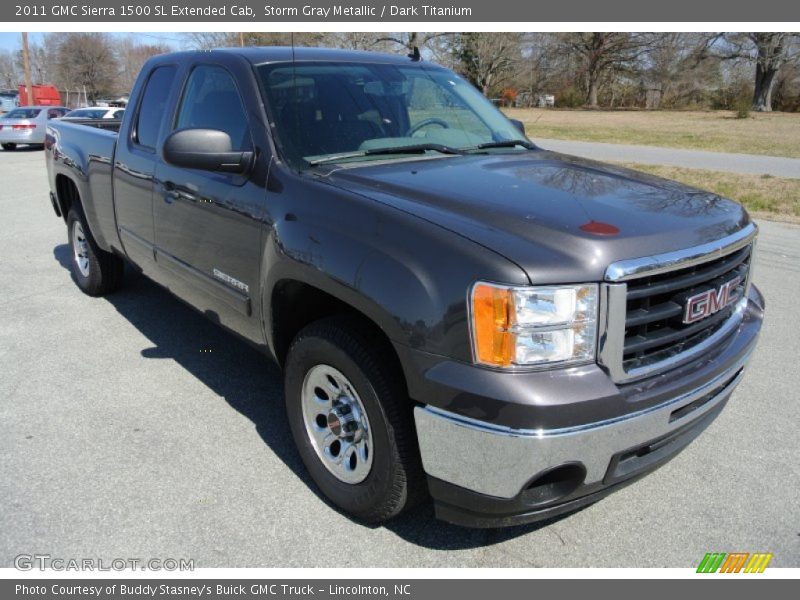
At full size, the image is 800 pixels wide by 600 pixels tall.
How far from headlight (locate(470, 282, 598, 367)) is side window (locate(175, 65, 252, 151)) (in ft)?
5.38

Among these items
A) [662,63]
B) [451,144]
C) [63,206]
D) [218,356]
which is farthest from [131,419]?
[662,63]

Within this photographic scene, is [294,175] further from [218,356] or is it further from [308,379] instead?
[218,356]

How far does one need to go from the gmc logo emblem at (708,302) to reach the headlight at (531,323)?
0.48 meters

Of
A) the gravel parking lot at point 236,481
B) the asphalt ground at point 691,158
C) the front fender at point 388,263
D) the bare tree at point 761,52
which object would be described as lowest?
the gravel parking lot at point 236,481

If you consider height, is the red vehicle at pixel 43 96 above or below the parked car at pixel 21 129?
above

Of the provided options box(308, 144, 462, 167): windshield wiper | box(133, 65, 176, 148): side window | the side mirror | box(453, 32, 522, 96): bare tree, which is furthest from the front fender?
box(453, 32, 522, 96): bare tree

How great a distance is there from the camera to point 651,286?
2264 millimetres

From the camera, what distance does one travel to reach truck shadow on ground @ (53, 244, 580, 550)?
2.78 m

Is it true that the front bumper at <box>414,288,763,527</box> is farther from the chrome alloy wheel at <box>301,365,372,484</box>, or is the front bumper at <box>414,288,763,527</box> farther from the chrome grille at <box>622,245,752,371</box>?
the chrome alloy wheel at <box>301,365,372,484</box>

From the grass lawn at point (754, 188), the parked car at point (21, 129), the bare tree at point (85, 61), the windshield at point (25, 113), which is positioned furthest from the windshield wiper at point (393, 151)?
the bare tree at point (85, 61)

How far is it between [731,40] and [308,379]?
173ft

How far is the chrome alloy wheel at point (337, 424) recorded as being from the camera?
105 inches

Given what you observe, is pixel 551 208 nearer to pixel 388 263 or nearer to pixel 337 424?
pixel 388 263

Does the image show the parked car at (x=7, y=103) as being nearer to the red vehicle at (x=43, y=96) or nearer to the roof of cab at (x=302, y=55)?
the red vehicle at (x=43, y=96)
